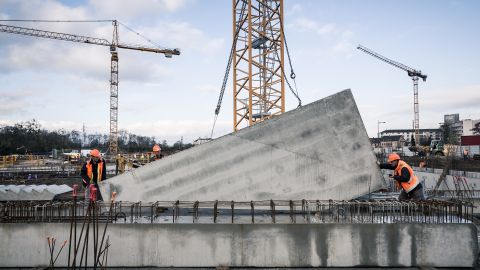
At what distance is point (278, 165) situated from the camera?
9.88 metres

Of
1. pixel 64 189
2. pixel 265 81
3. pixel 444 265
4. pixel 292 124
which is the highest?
pixel 265 81

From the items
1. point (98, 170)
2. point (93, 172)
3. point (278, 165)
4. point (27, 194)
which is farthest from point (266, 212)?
point (27, 194)

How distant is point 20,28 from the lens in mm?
66500

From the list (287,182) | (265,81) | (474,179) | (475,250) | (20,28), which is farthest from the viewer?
(20,28)

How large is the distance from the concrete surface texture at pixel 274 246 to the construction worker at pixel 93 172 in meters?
2.74

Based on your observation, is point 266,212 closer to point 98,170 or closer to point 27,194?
point 98,170

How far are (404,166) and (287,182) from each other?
2.97m

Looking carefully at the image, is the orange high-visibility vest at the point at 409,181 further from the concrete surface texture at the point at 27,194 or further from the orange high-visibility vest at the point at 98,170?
the concrete surface texture at the point at 27,194

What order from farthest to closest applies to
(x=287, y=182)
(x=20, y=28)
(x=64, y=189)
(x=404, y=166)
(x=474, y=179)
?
1. (x=20, y=28)
2. (x=474, y=179)
3. (x=64, y=189)
4. (x=287, y=182)
5. (x=404, y=166)

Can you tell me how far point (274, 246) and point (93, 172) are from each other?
225 inches

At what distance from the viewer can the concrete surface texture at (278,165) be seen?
987cm

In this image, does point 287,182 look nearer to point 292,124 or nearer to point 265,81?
point 292,124

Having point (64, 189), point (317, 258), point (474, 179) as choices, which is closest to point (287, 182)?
point (317, 258)

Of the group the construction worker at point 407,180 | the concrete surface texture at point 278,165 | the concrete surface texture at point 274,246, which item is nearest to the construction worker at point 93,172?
the concrete surface texture at point 278,165
